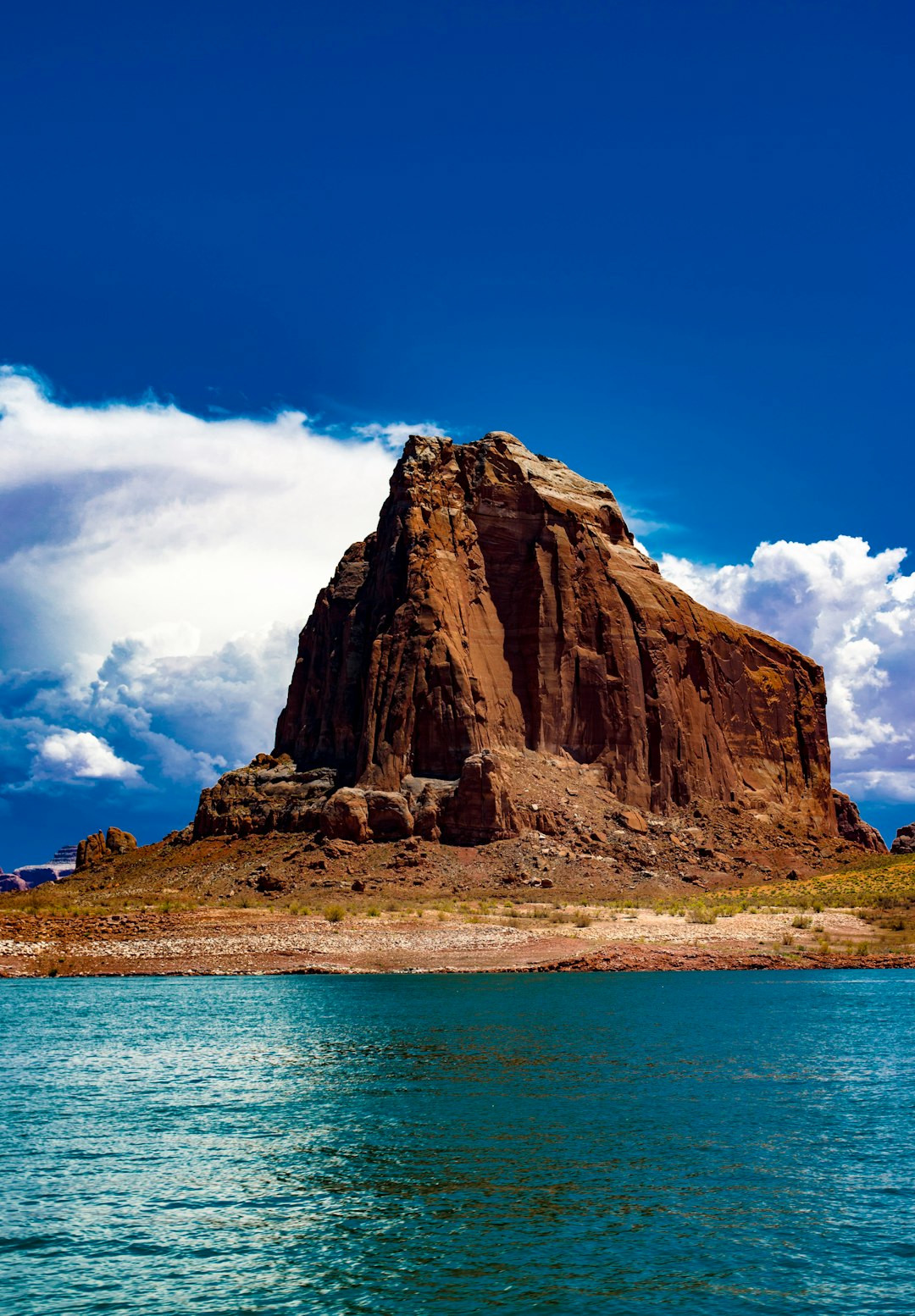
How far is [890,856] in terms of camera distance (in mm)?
88938

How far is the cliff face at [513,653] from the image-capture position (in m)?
92.4

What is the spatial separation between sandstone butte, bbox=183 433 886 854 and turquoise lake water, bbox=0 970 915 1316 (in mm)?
55251

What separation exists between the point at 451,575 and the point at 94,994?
6057 cm

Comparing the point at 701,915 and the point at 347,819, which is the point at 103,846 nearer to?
the point at 347,819

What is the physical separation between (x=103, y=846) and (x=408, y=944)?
5655cm

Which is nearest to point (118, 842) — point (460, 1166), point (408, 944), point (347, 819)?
point (347, 819)

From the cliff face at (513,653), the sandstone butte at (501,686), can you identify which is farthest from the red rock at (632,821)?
the cliff face at (513,653)

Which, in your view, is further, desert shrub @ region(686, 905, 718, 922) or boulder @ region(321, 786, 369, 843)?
boulder @ region(321, 786, 369, 843)

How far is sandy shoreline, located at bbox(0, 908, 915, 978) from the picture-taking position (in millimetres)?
50406

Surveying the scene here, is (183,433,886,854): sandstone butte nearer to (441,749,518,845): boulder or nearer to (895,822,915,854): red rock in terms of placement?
(441,749,518,845): boulder

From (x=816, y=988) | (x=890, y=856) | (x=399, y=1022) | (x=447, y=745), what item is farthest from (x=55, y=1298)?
(x=890, y=856)

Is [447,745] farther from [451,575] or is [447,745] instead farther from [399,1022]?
[399,1022]

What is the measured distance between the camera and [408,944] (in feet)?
180

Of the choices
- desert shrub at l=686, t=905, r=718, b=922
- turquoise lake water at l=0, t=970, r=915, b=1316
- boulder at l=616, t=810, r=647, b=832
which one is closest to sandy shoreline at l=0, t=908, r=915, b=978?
desert shrub at l=686, t=905, r=718, b=922
